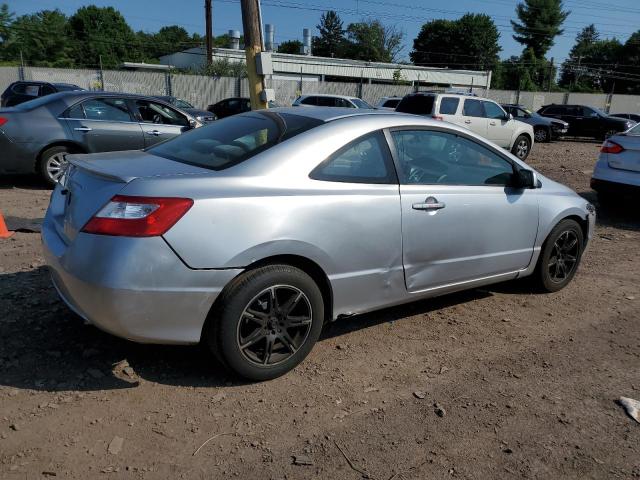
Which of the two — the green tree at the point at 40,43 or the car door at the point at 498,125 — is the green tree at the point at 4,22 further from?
the car door at the point at 498,125

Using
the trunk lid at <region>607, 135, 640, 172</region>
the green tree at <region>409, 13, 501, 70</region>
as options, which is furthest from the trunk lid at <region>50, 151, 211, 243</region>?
the green tree at <region>409, 13, 501, 70</region>

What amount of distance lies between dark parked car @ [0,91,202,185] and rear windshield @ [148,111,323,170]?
496 centimetres

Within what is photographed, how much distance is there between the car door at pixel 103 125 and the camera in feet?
27.2

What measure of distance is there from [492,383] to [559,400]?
386 mm

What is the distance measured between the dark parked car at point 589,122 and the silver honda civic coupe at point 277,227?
971 inches

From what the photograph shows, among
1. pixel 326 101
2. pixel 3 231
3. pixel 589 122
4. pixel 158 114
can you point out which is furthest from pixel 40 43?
pixel 3 231

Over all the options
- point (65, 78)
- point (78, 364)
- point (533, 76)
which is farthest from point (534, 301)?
point (533, 76)

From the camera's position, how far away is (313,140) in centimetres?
338

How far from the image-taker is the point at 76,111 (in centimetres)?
834

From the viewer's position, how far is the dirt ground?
2650mm

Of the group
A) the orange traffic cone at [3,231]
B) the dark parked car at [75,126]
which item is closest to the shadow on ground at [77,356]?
the orange traffic cone at [3,231]

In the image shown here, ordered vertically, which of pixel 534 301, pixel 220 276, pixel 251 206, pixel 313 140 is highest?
pixel 313 140

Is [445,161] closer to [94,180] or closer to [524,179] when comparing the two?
[524,179]

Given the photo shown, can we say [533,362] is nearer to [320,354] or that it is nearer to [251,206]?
[320,354]
